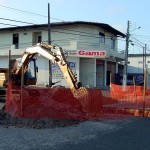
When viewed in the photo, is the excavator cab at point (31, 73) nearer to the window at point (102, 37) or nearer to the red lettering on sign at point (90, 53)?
the red lettering on sign at point (90, 53)

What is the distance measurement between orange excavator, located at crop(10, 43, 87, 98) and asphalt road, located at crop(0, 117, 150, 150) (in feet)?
6.70

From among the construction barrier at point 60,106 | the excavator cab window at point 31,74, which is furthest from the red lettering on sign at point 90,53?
the construction barrier at point 60,106

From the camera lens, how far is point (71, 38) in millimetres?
49562

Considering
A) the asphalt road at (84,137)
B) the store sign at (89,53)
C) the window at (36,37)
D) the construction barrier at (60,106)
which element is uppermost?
the window at (36,37)

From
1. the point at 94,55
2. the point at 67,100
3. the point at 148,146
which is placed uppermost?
the point at 94,55

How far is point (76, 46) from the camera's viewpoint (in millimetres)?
47875

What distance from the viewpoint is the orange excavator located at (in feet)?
53.0

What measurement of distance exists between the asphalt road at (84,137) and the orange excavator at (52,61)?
204 centimetres

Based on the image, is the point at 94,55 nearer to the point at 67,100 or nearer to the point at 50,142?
A: the point at 67,100

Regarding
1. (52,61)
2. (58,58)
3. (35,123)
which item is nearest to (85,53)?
(52,61)

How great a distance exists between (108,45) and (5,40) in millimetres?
15205

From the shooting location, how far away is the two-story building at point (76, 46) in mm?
48344

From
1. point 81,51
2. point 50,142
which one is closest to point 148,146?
point 50,142

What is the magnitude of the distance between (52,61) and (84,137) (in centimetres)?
661
